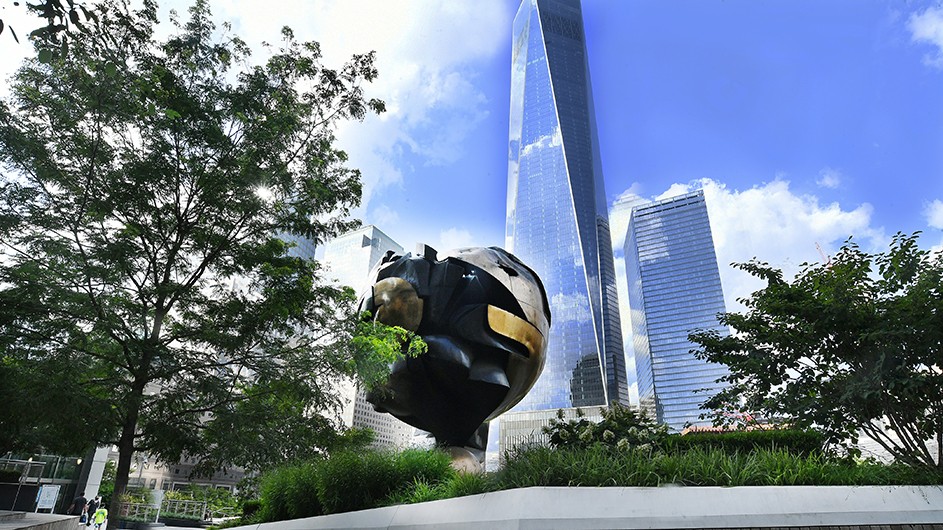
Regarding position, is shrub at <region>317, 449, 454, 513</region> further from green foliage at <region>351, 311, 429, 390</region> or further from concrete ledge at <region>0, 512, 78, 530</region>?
concrete ledge at <region>0, 512, 78, 530</region>

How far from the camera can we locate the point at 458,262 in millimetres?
13820

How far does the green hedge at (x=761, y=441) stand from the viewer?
847 centimetres

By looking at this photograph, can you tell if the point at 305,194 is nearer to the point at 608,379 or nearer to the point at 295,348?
the point at 295,348


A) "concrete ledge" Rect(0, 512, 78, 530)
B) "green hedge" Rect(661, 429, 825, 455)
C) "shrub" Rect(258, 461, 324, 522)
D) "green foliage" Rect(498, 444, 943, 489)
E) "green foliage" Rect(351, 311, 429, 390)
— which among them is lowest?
"concrete ledge" Rect(0, 512, 78, 530)

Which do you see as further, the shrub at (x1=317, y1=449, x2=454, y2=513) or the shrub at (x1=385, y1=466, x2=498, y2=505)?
the shrub at (x1=317, y1=449, x2=454, y2=513)

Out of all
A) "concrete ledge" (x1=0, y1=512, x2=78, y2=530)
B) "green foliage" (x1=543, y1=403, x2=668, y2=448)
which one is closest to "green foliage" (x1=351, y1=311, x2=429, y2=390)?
"green foliage" (x1=543, y1=403, x2=668, y2=448)

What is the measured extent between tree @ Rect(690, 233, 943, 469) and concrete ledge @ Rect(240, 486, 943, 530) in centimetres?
188

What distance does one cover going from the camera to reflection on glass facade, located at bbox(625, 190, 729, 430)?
127 m

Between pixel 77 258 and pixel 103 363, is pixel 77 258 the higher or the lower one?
the higher one

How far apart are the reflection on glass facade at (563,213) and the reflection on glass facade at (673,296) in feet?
38.1

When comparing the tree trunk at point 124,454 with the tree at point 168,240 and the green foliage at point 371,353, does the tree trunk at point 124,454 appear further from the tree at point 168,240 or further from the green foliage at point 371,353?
the green foliage at point 371,353

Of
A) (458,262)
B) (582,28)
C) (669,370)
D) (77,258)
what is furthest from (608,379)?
(77,258)

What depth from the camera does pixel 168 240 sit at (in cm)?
839

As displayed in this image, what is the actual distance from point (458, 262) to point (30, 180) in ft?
28.2
